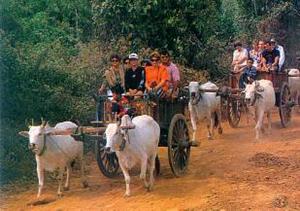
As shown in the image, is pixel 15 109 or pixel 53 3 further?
pixel 53 3

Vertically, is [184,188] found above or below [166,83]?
below

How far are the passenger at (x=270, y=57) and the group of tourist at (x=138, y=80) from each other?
434 cm

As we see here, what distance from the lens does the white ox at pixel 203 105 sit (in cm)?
1250

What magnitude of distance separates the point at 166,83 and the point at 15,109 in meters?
3.45

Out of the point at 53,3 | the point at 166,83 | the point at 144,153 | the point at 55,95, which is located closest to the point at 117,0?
the point at 53,3

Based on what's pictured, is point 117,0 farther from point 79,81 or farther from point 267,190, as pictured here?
point 267,190

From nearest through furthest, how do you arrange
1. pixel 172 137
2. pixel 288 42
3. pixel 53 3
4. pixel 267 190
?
1. pixel 267 190
2. pixel 172 137
3. pixel 53 3
4. pixel 288 42

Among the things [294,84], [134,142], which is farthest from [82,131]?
[294,84]

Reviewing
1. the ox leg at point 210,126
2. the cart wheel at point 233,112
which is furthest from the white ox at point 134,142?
the cart wheel at point 233,112

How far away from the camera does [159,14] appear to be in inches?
669

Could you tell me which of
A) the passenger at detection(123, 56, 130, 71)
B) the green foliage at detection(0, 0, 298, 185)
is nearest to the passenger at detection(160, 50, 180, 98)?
the passenger at detection(123, 56, 130, 71)

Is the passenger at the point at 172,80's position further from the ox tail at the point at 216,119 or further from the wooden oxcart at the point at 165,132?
the ox tail at the point at 216,119

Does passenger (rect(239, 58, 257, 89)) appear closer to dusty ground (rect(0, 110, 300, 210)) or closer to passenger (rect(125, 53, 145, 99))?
dusty ground (rect(0, 110, 300, 210))

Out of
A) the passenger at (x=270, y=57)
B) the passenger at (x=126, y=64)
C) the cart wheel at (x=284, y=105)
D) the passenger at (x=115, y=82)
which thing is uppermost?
the passenger at (x=270, y=57)
